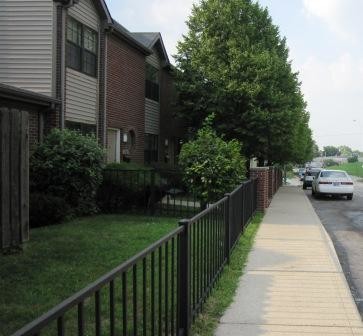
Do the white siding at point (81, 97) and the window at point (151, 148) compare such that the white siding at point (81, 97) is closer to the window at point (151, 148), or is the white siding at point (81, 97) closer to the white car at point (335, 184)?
the window at point (151, 148)

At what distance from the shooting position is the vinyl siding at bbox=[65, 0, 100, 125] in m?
15.8

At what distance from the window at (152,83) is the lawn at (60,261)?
1143 centimetres

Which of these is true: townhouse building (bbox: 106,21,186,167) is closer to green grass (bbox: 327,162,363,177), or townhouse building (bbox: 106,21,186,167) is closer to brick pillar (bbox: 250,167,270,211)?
brick pillar (bbox: 250,167,270,211)

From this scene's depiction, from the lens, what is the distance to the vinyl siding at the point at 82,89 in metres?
15.8

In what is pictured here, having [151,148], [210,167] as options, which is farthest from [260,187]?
[151,148]

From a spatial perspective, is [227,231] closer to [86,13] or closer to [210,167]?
[210,167]

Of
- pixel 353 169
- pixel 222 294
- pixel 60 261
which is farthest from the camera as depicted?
pixel 353 169

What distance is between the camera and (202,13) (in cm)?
2448

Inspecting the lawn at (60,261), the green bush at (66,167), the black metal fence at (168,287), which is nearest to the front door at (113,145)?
the green bush at (66,167)

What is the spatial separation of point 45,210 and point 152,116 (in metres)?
12.5

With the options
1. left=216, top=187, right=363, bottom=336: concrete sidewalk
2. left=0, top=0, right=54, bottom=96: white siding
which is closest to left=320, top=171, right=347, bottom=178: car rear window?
left=0, top=0, right=54, bottom=96: white siding

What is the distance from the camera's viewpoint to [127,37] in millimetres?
19422

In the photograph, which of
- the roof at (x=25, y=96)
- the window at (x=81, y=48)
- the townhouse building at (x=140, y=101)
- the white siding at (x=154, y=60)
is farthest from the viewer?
the white siding at (x=154, y=60)

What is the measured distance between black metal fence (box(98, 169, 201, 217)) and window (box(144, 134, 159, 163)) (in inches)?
317
